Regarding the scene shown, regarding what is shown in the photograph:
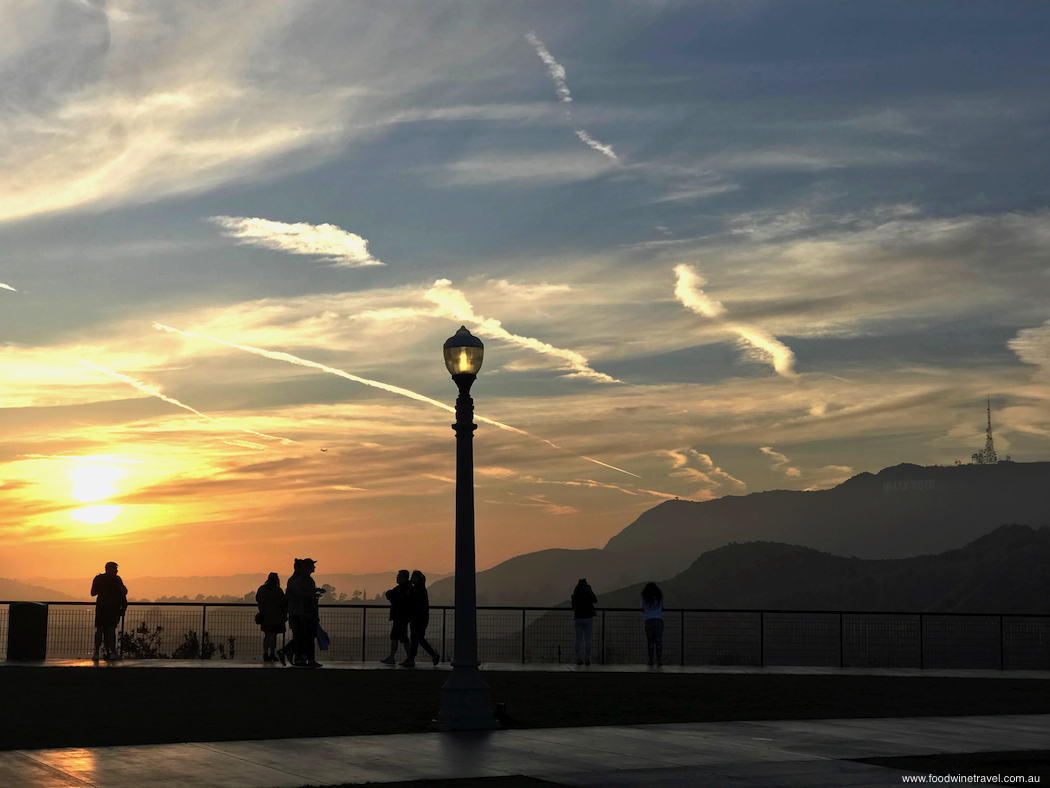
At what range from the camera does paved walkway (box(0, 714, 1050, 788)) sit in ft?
38.1

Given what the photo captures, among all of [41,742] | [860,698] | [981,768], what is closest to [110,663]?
[41,742]

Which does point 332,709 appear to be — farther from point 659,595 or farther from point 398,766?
point 659,595

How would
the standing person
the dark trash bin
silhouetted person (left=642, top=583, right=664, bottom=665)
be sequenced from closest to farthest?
the standing person → the dark trash bin → silhouetted person (left=642, top=583, right=664, bottom=665)

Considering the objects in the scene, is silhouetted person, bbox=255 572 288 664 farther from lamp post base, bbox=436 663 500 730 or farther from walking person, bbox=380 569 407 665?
lamp post base, bbox=436 663 500 730

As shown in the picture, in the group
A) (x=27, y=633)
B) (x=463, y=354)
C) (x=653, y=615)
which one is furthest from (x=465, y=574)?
(x=27, y=633)

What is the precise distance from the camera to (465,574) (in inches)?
627

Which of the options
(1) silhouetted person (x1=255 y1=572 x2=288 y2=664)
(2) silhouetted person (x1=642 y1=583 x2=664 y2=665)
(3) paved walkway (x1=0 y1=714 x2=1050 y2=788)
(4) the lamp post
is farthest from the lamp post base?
(2) silhouetted person (x1=642 y1=583 x2=664 y2=665)

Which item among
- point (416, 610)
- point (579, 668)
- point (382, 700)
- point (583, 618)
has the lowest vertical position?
point (579, 668)

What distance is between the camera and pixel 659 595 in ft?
94.3

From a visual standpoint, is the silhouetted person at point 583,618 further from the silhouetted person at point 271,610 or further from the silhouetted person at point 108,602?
the silhouetted person at point 108,602

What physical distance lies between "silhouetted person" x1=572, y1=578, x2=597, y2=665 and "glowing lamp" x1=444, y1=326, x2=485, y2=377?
41.4ft

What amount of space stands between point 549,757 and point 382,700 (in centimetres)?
664

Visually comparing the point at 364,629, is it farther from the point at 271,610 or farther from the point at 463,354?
the point at 463,354

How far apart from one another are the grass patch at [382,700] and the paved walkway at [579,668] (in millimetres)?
998
